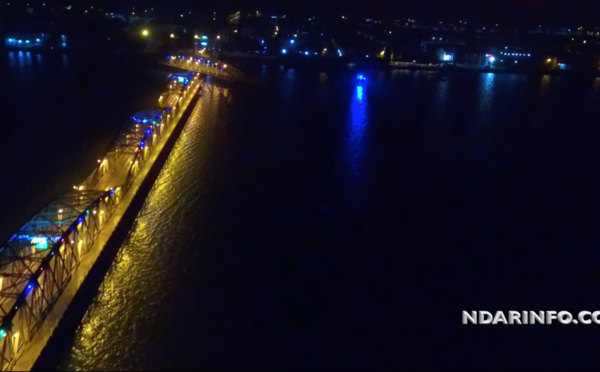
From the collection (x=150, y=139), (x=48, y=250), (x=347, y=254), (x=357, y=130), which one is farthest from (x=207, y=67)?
(x=48, y=250)

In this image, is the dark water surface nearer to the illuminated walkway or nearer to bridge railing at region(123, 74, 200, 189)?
bridge railing at region(123, 74, 200, 189)

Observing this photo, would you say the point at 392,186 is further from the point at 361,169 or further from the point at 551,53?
the point at 551,53

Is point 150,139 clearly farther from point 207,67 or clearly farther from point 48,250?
point 207,67

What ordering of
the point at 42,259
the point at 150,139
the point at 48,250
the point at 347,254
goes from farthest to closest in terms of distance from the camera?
the point at 150,139 → the point at 347,254 → the point at 48,250 → the point at 42,259

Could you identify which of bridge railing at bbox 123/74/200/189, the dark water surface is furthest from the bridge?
the dark water surface

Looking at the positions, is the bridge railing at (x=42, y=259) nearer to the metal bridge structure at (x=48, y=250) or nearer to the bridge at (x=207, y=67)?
the metal bridge structure at (x=48, y=250)

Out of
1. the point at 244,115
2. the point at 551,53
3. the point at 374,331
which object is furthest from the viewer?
the point at 551,53

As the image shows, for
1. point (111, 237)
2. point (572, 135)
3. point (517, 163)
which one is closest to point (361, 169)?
point (517, 163)
